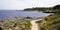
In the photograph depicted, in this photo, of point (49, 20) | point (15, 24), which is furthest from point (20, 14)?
point (49, 20)

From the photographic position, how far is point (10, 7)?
10.6 feet

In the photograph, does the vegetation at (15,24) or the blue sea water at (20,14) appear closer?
the blue sea water at (20,14)

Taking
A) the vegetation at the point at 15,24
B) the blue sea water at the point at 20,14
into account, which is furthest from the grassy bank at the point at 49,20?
the vegetation at the point at 15,24

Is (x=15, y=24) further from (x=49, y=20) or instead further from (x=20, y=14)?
(x=49, y=20)

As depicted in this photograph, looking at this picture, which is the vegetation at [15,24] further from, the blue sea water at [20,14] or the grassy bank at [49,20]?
the grassy bank at [49,20]

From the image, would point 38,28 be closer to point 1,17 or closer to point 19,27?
point 19,27

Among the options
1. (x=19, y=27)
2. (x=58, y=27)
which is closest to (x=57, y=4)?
(x=58, y=27)

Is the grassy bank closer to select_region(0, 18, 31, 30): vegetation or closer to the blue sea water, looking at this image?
the blue sea water

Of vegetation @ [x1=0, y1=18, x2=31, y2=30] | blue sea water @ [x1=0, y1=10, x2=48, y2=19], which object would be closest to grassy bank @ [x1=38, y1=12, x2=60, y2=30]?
blue sea water @ [x1=0, y1=10, x2=48, y2=19]

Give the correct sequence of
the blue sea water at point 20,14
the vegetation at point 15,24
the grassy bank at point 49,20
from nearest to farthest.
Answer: the grassy bank at point 49,20
the blue sea water at point 20,14
the vegetation at point 15,24

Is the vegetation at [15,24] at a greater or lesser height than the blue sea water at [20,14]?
lesser

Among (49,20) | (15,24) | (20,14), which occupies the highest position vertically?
(20,14)

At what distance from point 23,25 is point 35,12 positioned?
0.46 metres

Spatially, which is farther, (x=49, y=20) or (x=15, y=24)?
(x=15, y=24)
